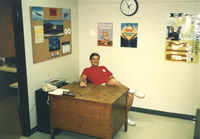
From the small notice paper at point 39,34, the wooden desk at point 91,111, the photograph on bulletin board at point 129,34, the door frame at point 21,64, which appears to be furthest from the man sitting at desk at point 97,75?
the door frame at point 21,64

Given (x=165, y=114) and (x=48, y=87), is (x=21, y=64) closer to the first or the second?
(x=48, y=87)

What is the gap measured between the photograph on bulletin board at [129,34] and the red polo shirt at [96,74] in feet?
2.54

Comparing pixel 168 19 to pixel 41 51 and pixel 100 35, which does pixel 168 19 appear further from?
pixel 41 51

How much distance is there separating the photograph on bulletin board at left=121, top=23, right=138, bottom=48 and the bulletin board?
1037 millimetres

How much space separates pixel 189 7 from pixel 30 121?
323 cm

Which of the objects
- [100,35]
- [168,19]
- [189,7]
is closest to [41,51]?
[100,35]

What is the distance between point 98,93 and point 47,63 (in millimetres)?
1154

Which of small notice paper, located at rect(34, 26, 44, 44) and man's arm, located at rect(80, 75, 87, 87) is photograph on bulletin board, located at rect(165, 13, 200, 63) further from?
small notice paper, located at rect(34, 26, 44, 44)

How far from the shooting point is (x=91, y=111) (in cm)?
309

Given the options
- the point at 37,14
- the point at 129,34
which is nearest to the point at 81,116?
the point at 37,14

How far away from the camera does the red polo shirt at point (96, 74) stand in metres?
4.02

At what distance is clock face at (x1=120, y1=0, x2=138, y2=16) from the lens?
424cm

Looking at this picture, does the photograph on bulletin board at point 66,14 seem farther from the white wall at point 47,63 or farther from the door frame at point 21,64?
the door frame at point 21,64

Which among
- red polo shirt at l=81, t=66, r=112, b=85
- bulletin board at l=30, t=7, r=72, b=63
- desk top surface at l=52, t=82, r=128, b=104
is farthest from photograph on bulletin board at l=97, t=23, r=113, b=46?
desk top surface at l=52, t=82, r=128, b=104
